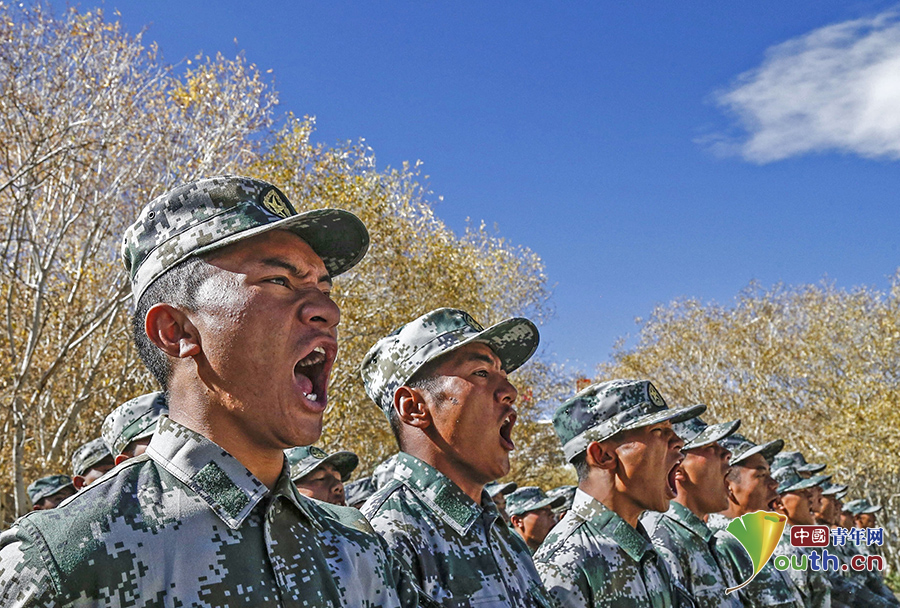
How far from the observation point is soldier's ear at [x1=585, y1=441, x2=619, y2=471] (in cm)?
461

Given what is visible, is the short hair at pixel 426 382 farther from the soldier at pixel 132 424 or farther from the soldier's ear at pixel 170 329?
the soldier's ear at pixel 170 329

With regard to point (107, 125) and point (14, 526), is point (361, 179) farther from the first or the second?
point (14, 526)

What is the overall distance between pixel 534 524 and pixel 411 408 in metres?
6.49

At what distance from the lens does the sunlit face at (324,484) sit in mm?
6383

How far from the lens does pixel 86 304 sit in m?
13.6

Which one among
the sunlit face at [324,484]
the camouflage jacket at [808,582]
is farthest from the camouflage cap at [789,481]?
the sunlit face at [324,484]

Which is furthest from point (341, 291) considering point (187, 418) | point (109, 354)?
point (187, 418)

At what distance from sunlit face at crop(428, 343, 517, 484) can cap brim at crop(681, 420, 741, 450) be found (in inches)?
115

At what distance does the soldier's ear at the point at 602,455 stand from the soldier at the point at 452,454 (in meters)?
0.94

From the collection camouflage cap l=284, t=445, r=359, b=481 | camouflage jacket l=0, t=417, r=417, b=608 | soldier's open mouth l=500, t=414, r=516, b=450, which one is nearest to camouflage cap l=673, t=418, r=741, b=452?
camouflage cap l=284, t=445, r=359, b=481

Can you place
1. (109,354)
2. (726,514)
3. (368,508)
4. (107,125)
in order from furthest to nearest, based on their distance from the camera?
(109,354)
(107,125)
(726,514)
(368,508)

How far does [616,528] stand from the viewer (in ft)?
13.8

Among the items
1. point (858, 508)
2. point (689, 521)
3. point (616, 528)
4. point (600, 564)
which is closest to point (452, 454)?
point (600, 564)

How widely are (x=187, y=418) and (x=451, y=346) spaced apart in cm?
177
